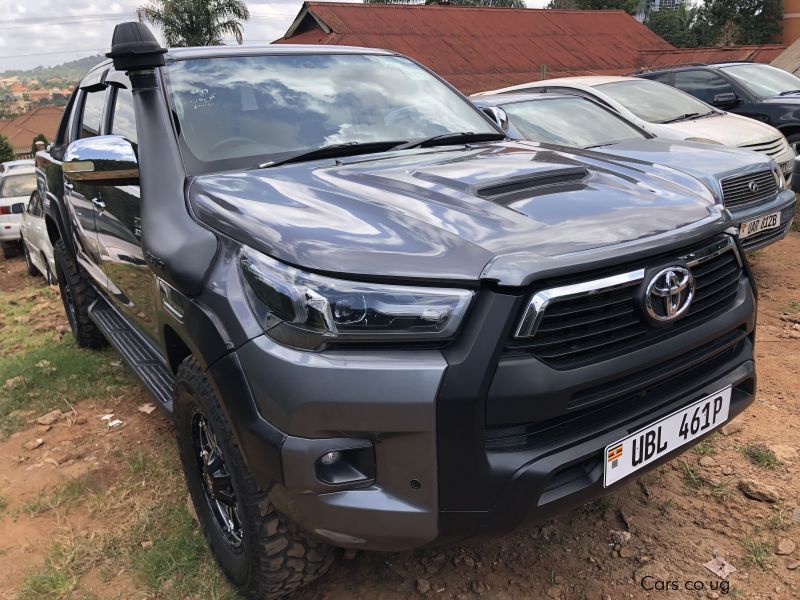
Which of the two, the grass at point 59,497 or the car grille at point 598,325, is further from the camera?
the grass at point 59,497

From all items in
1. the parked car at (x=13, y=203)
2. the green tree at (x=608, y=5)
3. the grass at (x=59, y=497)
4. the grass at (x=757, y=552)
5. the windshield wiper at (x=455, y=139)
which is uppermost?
the green tree at (x=608, y=5)

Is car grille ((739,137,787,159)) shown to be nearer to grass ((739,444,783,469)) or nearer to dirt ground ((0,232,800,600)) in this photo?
dirt ground ((0,232,800,600))

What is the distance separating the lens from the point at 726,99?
7.75m

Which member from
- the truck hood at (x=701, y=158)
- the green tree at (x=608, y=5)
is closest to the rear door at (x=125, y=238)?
the truck hood at (x=701, y=158)

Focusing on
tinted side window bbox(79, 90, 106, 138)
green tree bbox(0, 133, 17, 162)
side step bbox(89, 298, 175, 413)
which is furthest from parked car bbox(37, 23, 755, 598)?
green tree bbox(0, 133, 17, 162)

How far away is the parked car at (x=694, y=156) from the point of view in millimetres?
4555

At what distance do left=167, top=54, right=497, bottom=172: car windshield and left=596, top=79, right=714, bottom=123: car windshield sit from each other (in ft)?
13.2

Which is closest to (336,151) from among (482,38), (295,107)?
(295,107)

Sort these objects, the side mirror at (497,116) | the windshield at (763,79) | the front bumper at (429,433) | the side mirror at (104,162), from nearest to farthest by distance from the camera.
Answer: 1. the front bumper at (429,433)
2. the side mirror at (104,162)
3. the side mirror at (497,116)
4. the windshield at (763,79)

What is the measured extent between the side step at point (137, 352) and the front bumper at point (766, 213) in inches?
148

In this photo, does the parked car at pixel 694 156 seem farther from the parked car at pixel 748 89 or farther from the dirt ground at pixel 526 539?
the parked car at pixel 748 89

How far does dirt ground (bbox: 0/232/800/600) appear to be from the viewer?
2219mm

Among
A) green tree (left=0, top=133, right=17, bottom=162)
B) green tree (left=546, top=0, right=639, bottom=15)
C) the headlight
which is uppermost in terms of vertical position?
green tree (left=546, top=0, right=639, bottom=15)

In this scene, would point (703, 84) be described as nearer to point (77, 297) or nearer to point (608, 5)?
point (77, 297)
